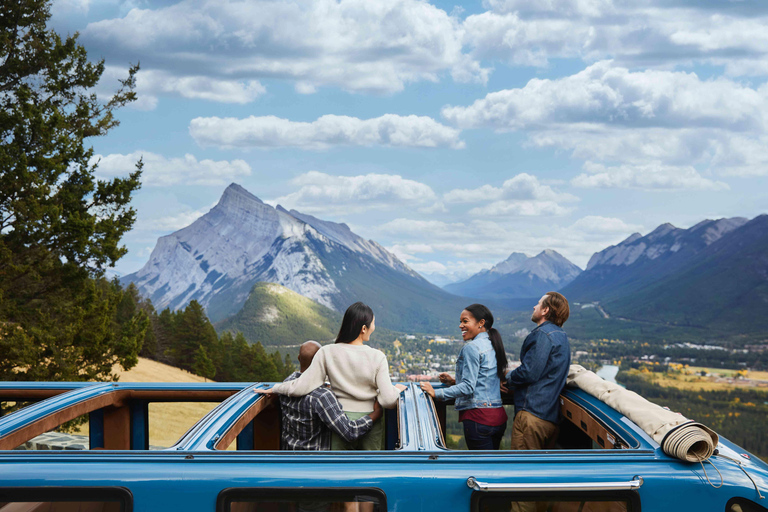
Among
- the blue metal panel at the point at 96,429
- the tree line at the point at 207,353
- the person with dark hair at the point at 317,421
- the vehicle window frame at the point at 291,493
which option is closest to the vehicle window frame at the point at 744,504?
the vehicle window frame at the point at 291,493

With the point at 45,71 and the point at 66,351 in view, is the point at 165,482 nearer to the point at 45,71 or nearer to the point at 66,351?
the point at 66,351

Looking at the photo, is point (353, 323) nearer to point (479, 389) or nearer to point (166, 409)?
point (479, 389)

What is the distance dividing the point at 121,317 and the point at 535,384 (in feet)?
236

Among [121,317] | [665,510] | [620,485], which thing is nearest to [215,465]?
[620,485]

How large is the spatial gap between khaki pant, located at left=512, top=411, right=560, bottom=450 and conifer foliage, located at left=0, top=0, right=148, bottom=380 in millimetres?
18549

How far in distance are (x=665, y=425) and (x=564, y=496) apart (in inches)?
32.7

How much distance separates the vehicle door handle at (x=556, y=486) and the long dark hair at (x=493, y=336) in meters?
2.02

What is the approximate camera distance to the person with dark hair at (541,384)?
4891 mm

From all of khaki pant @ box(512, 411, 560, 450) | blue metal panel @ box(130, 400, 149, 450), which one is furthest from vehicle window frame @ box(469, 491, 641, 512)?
blue metal panel @ box(130, 400, 149, 450)

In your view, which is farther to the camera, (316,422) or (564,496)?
(316,422)

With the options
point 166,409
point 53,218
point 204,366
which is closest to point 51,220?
point 53,218

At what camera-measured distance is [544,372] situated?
4965mm

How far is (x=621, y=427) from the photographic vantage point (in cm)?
392

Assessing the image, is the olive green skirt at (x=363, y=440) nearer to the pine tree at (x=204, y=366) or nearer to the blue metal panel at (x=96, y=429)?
the blue metal panel at (x=96, y=429)
